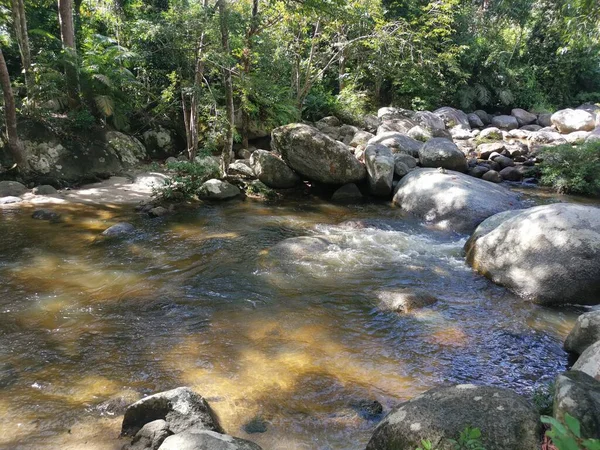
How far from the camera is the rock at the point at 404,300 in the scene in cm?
510

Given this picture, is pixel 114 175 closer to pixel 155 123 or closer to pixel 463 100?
pixel 155 123

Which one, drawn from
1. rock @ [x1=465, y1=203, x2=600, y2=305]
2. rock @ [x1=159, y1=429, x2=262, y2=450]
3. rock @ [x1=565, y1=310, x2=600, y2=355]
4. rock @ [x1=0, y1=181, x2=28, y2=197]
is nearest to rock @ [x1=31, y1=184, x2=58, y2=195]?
rock @ [x1=0, y1=181, x2=28, y2=197]

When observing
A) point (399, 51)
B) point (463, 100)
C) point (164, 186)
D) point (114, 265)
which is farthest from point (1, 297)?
point (463, 100)

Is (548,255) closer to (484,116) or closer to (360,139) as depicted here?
(360,139)

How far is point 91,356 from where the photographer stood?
12.9 feet

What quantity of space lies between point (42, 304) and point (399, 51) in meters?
11.7

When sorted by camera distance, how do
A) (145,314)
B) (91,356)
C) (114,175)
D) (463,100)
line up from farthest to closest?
(463,100) < (114,175) < (145,314) < (91,356)

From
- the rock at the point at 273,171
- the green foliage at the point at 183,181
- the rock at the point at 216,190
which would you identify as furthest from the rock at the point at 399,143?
the green foliage at the point at 183,181

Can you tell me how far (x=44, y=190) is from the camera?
31.2 ft

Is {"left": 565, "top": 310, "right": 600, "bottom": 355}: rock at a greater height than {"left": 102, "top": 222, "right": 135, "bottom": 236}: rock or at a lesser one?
greater

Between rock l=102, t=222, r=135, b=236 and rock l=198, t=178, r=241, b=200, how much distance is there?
237 centimetres

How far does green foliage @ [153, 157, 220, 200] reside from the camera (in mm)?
9305

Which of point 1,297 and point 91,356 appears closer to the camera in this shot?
point 91,356

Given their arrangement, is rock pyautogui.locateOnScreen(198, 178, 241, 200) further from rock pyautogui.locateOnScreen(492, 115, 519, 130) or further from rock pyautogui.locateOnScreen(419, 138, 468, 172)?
rock pyautogui.locateOnScreen(492, 115, 519, 130)
